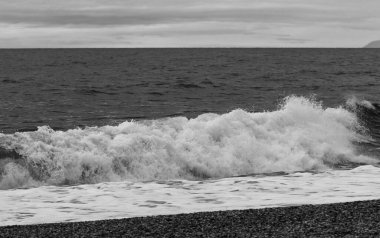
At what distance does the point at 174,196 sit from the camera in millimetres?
12453

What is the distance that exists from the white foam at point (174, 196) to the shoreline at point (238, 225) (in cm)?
125

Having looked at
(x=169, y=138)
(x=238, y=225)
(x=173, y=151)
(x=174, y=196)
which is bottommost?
(x=174, y=196)

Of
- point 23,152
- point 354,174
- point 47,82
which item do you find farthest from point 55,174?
point 47,82

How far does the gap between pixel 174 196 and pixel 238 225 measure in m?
3.65

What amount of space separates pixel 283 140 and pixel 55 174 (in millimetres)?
8483

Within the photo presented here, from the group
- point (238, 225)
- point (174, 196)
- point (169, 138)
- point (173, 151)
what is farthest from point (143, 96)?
point (238, 225)

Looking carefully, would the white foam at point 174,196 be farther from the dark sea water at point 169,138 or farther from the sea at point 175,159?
the dark sea water at point 169,138

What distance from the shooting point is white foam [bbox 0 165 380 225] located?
1092 cm

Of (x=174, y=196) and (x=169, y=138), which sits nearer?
(x=174, y=196)

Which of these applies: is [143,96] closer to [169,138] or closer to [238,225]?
[169,138]

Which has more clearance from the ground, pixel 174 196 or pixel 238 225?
pixel 238 225

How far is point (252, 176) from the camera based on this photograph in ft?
51.6

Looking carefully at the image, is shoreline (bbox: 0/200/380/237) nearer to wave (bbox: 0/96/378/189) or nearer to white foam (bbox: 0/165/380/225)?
white foam (bbox: 0/165/380/225)

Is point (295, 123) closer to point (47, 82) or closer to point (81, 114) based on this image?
point (81, 114)
